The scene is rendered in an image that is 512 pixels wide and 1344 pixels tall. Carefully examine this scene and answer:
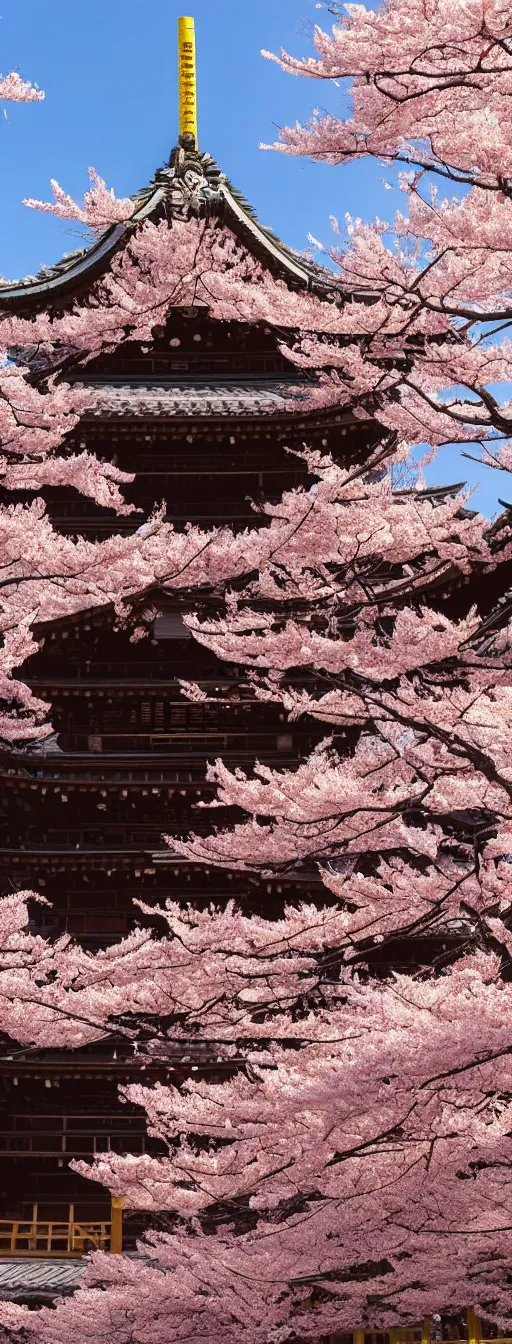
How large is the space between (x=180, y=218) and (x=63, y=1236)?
12714mm

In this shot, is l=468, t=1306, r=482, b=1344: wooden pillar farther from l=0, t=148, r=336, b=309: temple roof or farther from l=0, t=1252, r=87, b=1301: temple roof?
l=0, t=148, r=336, b=309: temple roof

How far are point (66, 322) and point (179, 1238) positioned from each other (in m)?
8.38

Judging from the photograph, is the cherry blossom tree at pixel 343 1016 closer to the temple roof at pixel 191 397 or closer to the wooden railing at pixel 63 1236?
the wooden railing at pixel 63 1236

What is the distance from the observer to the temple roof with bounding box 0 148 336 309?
18.7 metres

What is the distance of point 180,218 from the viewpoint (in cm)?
1870

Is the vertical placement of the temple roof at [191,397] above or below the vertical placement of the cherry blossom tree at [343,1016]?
above

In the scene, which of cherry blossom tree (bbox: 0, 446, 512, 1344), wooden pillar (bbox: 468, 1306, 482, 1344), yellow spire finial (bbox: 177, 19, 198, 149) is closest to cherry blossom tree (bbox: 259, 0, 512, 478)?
cherry blossom tree (bbox: 0, 446, 512, 1344)

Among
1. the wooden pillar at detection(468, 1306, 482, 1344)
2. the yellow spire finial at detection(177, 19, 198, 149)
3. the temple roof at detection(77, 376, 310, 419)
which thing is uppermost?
the yellow spire finial at detection(177, 19, 198, 149)

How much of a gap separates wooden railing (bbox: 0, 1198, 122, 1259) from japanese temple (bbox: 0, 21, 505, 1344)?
48mm

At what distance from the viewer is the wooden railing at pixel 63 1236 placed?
14.1 metres

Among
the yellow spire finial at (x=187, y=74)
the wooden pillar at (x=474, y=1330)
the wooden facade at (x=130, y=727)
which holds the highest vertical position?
the yellow spire finial at (x=187, y=74)

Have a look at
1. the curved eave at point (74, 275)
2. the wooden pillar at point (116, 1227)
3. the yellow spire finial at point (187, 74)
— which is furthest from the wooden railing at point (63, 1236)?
the yellow spire finial at point (187, 74)

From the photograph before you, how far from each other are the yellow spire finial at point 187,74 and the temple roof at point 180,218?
167 centimetres

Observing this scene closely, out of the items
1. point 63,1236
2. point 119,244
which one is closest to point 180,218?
point 119,244
